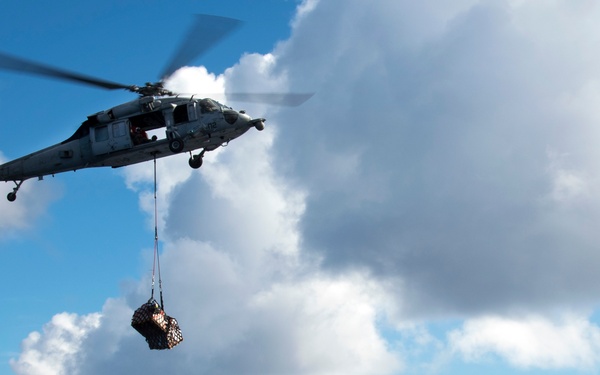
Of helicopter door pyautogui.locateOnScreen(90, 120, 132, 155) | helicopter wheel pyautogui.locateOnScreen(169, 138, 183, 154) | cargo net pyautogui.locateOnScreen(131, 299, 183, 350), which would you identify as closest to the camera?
cargo net pyautogui.locateOnScreen(131, 299, 183, 350)

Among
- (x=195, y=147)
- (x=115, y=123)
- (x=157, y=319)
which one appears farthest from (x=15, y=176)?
(x=157, y=319)

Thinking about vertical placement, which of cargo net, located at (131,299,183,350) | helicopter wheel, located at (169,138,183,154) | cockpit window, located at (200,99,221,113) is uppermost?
cockpit window, located at (200,99,221,113)

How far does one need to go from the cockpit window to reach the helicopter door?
4.54 m

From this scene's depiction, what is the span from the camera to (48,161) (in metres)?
57.1

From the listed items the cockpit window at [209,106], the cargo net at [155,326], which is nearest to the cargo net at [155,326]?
the cargo net at [155,326]

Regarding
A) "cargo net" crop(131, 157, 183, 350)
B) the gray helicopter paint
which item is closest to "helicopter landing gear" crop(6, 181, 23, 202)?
the gray helicopter paint

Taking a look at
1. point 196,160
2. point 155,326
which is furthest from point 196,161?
point 155,326

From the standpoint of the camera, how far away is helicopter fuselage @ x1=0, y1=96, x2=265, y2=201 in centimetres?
5272

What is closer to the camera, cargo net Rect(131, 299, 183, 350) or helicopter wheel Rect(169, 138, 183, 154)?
cargo net Rect(131, 299, 183, 350)

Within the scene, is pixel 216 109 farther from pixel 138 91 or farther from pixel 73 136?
pixel 73 136

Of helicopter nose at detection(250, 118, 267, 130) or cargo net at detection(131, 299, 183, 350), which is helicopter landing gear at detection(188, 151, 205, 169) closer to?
helicopter nose at detection(250, 118, 267, 130)

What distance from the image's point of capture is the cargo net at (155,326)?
147 feet

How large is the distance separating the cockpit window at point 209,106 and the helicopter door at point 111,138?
4540 millimetres

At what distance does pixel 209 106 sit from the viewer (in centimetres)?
5303
